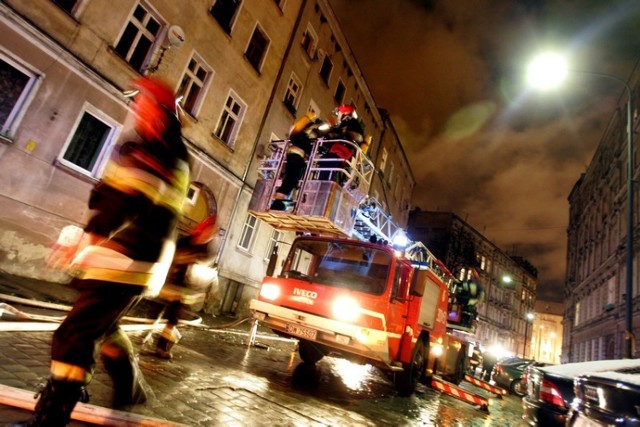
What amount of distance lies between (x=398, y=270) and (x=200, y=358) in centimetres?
349

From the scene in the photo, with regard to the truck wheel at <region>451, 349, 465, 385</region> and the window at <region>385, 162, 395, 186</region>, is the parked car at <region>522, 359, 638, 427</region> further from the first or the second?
the window at <region>385, 162, 395, 186</region>

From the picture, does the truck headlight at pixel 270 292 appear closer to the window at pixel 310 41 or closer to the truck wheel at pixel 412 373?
the truck wheel at pixel 412 373

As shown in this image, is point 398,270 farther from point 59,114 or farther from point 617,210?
point 617,210

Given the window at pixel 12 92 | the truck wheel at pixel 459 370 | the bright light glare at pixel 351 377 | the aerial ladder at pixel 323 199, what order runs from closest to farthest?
the bright light glare at pixel 351 377
the window at pixel 12 92
the aerial ladder at pixel 323 199
the truck wheel at pixel 459 370

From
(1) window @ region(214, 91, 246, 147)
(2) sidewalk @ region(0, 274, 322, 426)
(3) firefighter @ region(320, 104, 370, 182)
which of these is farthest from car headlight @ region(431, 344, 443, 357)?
(1) window @ region(214, 91, 246, 147)

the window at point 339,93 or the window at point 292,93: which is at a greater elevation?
the window at point 339,93

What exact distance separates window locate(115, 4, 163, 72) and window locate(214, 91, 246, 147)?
3.13 metres

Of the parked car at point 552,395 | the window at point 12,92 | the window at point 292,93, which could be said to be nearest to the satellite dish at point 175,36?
the window at point 12,92

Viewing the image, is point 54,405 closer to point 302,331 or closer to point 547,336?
point 302,331

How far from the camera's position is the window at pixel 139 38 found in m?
9.63

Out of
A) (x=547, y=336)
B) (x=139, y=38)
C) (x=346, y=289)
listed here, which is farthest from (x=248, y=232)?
(x=547, y=336)

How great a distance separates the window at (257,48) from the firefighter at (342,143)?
6.88 meters

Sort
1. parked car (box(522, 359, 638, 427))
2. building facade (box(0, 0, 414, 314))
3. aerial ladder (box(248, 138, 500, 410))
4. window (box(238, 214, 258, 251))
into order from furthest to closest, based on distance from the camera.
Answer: window (box(238, 214, 258, 251))
building facade (box(0, 0, 414, 314))
aerial ladder (box(248, 138, 500, 410))
parked car (box(522, 359, 638, 427))

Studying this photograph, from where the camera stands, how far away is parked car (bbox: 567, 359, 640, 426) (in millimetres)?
2574
